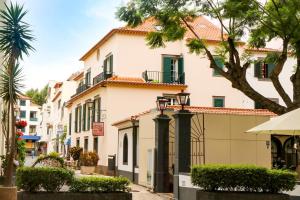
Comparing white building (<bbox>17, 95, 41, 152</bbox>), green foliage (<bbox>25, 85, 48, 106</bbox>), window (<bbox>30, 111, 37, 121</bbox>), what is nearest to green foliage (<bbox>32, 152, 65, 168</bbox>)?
green foliage (<bbox>25, 85, 48, 106</bbox>)

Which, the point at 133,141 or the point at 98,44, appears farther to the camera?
the point at 98,44

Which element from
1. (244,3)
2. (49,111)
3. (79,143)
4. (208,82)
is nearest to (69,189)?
(244,3)

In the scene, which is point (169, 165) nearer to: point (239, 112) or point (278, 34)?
point (239, 112)

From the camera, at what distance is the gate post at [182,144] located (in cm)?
1656

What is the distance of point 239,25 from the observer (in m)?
17.4

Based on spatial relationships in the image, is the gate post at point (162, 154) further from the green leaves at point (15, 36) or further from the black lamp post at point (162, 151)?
the green leaves at point (15, 36)

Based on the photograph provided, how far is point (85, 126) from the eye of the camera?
136ft

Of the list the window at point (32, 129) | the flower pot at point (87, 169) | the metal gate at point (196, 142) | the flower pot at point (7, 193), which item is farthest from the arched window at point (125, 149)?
the window at point (32, 129)

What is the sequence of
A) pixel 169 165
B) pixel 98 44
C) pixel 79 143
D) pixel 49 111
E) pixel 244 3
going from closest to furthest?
pixel 244 3, pixel 169 165, pixel 98 44, pixel 79 143, pixel 49 111

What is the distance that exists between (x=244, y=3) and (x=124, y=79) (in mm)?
18866

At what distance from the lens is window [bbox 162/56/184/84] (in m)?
35.7

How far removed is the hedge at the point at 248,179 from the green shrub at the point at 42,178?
3684 mm

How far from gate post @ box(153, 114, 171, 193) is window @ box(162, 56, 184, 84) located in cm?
1568

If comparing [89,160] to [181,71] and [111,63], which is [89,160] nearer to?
[111,63]
